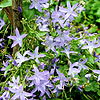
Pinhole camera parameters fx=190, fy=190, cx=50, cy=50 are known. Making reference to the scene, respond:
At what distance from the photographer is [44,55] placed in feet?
3.36

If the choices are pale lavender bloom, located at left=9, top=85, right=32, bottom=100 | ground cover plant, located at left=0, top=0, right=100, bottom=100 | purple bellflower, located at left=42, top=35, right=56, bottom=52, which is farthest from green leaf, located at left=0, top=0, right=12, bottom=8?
pale lavender bloom, located at left=9, top=85, right=32, bottom=100

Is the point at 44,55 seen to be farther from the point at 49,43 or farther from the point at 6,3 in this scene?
the point at 6,3

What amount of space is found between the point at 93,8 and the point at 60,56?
1.05 metres

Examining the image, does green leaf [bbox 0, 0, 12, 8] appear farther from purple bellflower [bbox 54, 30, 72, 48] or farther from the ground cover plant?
purple bellflower [bbox 54, 30, 72, 48]

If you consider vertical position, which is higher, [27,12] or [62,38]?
[27,12]

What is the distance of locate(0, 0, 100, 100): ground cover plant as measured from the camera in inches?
40.3

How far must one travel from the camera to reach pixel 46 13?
1270 millimetres

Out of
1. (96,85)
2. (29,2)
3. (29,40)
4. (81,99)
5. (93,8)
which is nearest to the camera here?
(29,2)

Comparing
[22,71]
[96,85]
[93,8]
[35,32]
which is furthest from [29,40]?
[93,8]

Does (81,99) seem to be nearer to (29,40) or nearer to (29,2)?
(29,40)

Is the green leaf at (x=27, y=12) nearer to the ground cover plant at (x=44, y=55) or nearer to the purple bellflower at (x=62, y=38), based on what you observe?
the ground cover plant at (x=44, y=55)

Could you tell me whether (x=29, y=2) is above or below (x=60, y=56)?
above

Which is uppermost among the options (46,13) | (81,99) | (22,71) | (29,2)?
(29,2)

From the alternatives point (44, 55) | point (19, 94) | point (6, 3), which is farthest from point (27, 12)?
point (19, 94)
